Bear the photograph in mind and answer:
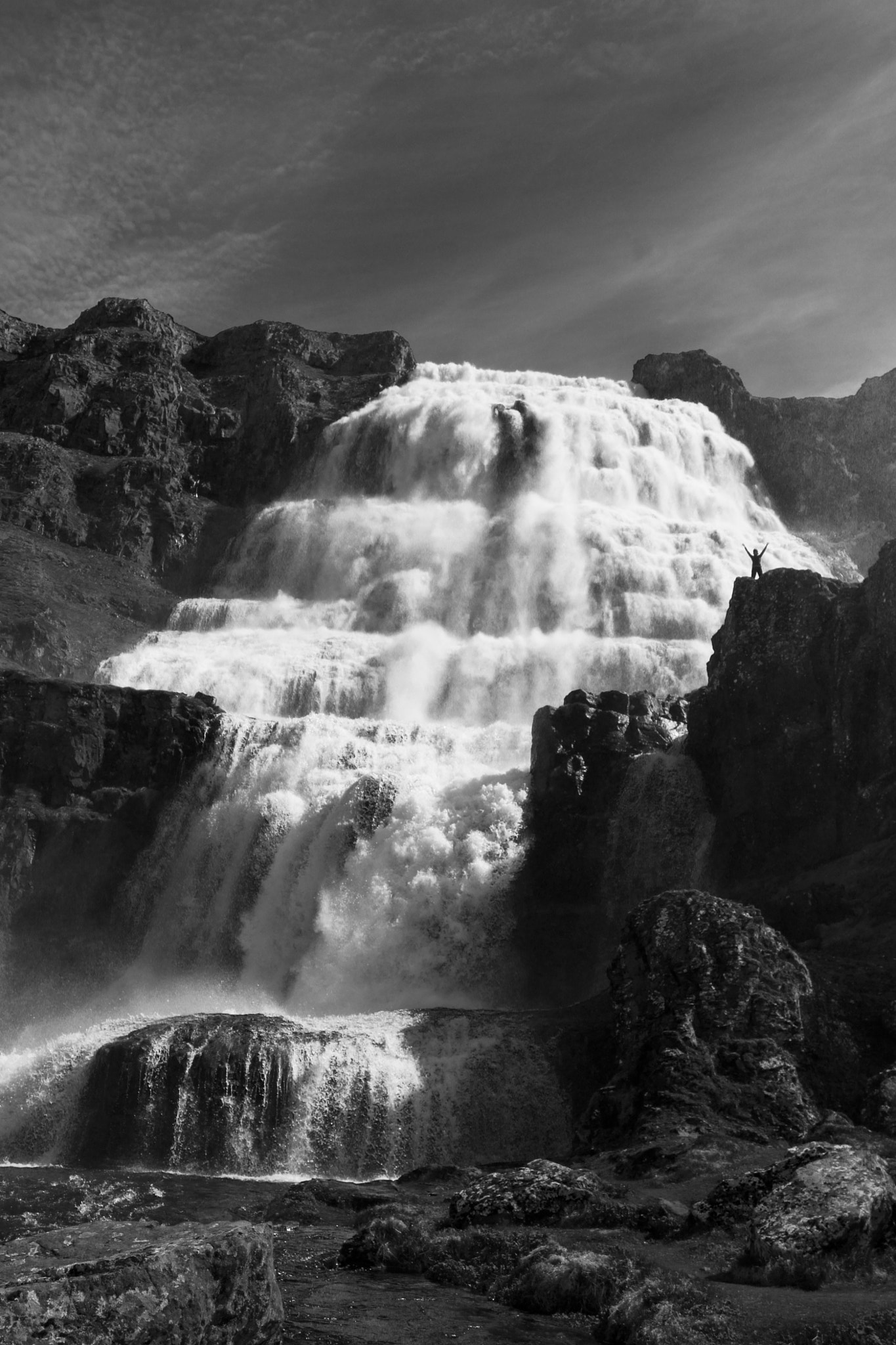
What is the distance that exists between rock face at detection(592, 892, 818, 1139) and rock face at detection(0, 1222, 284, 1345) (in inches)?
663

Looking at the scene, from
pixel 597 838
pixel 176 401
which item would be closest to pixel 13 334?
pixel 176 401

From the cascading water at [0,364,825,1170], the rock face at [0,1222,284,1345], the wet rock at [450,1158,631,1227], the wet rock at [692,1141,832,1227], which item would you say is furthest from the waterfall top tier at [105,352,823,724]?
the rock face at [0,1222,284,1345]

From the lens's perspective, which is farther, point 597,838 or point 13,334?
point 13,334

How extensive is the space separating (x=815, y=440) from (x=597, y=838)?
193 feet

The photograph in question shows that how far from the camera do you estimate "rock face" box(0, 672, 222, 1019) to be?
53.1m

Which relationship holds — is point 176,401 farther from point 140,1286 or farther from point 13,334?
point 140,1286

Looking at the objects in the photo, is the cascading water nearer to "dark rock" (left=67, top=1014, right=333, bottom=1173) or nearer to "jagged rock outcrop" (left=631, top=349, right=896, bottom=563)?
"dark rock" (left=67, top=1014, right=333, bottom=1173)

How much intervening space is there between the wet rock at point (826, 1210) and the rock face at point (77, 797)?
4136cm

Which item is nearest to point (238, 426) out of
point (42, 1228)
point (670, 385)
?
point (670, 385)

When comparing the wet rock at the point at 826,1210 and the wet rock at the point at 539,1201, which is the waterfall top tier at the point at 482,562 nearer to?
the wet rock at the point at 539,1201

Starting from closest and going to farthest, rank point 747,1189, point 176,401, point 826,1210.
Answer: point 826,1210 → point 747,1189 → point 176,401

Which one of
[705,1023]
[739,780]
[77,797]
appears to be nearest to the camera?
[705,1023]

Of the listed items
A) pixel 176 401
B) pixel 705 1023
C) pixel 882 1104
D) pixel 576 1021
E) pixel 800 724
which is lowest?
pixel 882 1104

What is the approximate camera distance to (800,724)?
45375 millimetres
